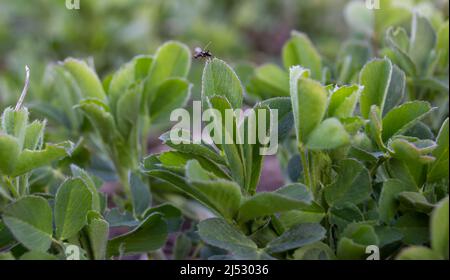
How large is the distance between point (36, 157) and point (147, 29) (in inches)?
81.5

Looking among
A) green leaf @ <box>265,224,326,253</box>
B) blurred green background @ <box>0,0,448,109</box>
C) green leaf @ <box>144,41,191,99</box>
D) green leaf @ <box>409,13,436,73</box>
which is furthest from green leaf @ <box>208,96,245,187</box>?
blurred green background @ <box>0,0,448,109</box>

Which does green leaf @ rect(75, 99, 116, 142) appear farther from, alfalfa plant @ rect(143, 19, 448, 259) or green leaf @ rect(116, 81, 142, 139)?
alfalfa plant @ rect(143, 19, 448, 259)

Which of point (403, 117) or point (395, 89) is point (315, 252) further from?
point (395, 89)

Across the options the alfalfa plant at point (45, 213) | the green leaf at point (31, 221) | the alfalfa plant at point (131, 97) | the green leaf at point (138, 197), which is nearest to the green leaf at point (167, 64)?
the alfalfa plant at point (131, 97)

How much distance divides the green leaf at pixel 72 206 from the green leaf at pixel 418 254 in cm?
50

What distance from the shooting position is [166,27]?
3502 millimetres

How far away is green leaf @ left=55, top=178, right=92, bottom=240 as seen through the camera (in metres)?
1.06

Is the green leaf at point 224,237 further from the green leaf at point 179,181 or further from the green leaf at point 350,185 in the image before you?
the green leaf at point 350,185

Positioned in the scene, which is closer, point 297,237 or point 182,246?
point 297,237

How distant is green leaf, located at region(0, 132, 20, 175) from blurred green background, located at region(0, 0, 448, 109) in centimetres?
119

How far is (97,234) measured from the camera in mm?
1060

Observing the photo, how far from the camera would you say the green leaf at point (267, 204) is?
92 cm

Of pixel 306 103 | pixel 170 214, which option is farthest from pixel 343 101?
pixel 170 214
